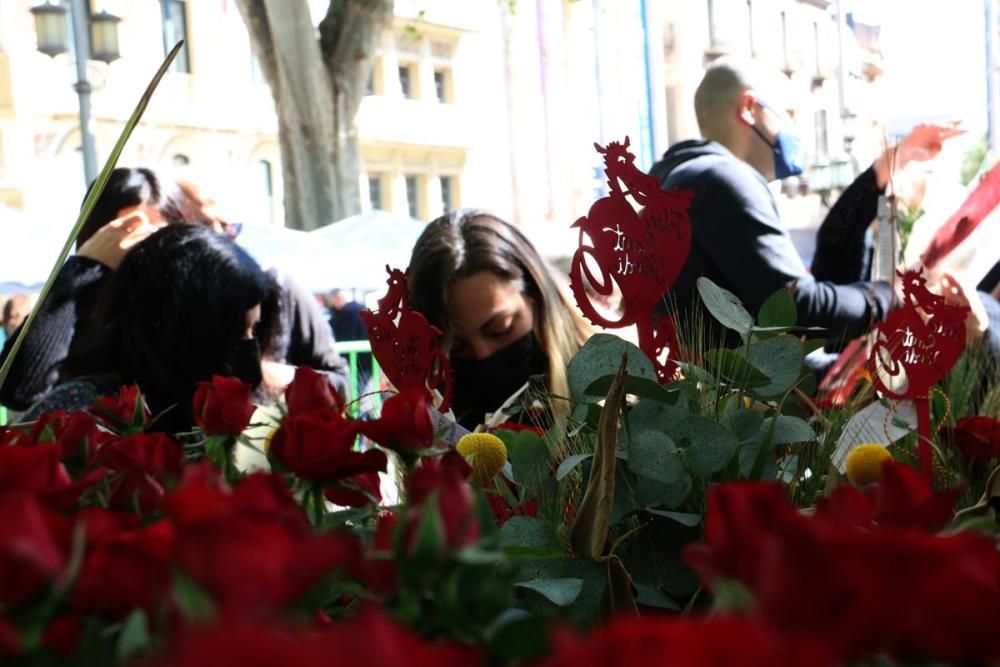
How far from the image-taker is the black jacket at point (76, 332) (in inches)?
96.2

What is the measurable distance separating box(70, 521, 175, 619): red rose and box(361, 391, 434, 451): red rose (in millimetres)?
314

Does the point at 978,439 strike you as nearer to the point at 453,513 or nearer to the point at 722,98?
the point at 453,513

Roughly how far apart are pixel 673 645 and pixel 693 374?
565mm

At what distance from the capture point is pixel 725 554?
1.28ft

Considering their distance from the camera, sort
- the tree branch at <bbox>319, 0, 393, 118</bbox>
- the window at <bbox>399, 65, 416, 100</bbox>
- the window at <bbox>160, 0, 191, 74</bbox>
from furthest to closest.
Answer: the window at <bbox>399, 65, 416, 100</bbox> → the window at <bbox>160, 0, 191, 74</bbox> → the tree branch at <bbox>319, 0, 393, 118</bbox>

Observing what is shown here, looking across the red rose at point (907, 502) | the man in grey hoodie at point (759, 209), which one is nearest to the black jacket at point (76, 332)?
the man in grey hoodie at point (759, 209)

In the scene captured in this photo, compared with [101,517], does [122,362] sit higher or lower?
lower

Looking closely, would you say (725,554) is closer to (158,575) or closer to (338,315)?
Result: (158,575)

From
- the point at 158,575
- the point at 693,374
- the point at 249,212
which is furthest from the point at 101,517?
the point at 249,212

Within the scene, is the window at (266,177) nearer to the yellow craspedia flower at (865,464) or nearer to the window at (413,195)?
the window at (413,195)

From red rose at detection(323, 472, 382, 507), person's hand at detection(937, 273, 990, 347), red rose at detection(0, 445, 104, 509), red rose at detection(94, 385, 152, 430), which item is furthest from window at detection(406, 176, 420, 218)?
red rose at detection(0, 445, 104, 509)

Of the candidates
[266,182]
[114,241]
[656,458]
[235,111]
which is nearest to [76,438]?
[656,458]

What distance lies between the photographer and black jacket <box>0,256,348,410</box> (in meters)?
2.44

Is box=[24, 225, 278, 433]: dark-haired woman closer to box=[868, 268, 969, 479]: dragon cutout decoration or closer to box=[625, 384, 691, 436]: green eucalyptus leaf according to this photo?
box=[868, 268, 969, 479]: dragon cutout decoration
